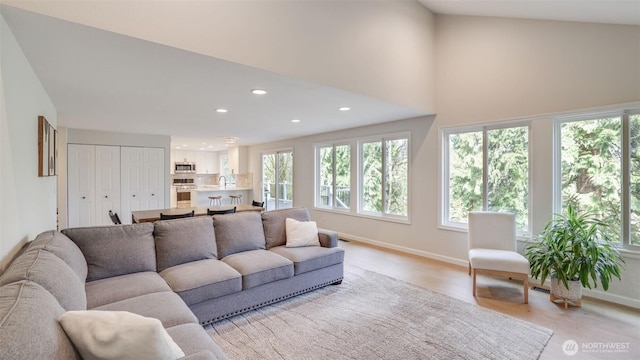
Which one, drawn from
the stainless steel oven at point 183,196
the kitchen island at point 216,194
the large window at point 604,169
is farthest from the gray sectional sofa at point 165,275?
the stainless steel oven at point 183,196

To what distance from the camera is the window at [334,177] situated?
241 inches

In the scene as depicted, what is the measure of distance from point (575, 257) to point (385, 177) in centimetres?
292

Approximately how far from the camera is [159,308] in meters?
1.89

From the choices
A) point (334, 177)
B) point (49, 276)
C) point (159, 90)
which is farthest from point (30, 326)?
point (334, 177)

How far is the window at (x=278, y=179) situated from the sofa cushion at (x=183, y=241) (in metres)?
4.58

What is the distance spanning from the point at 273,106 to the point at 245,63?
4.82ft

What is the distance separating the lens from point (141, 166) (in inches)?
254

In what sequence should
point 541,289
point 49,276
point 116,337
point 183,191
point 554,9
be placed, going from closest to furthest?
point 116,337
point 49,276
point 554,9
point 541,289
point 183,191

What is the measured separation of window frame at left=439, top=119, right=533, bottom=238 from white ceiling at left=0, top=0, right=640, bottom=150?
605 millimetres

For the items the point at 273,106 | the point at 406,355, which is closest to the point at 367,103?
the point at 273,106

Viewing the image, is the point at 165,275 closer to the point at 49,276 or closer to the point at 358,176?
the point at 49,276

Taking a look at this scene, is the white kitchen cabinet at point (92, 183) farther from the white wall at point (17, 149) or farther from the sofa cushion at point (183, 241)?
the sofa cushion at point (183, 241)

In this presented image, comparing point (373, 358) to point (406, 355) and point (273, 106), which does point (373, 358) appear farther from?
point (273, 106)

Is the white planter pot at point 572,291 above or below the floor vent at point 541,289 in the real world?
above
